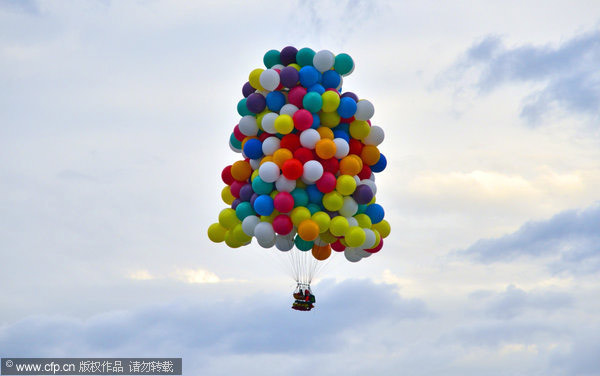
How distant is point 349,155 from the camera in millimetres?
38812

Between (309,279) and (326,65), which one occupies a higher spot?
(326,65)

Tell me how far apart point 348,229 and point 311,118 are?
11.4ft

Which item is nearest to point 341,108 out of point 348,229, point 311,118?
point 311,118

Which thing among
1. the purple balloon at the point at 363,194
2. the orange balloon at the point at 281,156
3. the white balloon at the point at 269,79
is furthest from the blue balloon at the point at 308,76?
the purple balloon at the point at 363,194

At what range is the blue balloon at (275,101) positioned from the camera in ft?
127

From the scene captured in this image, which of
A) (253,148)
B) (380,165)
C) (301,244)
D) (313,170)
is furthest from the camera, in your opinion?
(380,165)

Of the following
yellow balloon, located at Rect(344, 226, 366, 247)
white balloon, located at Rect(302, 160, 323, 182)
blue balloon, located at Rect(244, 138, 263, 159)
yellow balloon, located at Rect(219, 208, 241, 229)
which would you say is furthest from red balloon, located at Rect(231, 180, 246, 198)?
yellow balloon, located at Rect(344, 226, 366, 247)

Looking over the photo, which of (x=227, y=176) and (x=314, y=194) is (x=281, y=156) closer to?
(x=314, y=194)

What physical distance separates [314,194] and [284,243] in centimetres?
198

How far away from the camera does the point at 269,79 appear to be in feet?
125

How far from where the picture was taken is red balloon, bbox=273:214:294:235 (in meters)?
37.7

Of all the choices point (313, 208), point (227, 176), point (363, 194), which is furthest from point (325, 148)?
point (227, 176)

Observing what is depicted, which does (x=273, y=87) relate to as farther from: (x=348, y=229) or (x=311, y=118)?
(x=348, y=229)

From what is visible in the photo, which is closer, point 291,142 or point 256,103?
point 291,142
